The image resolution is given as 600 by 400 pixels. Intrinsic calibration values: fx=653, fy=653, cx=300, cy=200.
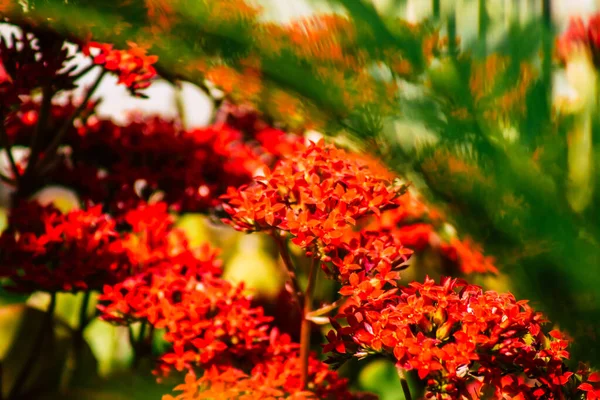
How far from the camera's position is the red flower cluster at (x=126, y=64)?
796 millimetres

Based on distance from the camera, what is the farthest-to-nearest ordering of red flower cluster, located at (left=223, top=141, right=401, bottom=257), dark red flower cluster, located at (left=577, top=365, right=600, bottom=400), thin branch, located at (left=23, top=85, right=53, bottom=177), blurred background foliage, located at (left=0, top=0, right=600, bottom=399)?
1. thin branch, located at (left=23, top=85, right=53, bottom=177)
2. red flower cluster, located at (left=223, top=141, right=401, bottom=257)
3. dark red flower cluster, located at (left=577, top=365, right=600, bottom=400)
4. blurred background foliage, located at (left=0, top=0, right=600, bottom=399)

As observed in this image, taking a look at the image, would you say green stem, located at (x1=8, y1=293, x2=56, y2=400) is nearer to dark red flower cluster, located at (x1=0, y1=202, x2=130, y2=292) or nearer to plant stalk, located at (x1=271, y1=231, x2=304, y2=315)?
dark red flower cluster, located at (x1=0, y1=202, x2=130, y2=292)

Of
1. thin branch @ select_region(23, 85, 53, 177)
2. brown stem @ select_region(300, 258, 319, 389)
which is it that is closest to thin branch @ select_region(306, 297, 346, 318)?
brown stem @ select_region(300, 258, 319, 389)

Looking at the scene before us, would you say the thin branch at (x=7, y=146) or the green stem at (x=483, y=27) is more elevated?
the green stem at (x=483, y=27)

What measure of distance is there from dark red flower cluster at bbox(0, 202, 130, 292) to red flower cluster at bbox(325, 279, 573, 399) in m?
0.38

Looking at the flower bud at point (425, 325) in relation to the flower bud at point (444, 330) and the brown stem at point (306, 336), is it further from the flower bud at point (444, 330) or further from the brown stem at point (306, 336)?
the brown stem at point (306, 336)

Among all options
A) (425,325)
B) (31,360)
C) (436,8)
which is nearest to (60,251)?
(31,360)

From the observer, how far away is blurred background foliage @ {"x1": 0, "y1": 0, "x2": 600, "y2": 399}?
33 cm

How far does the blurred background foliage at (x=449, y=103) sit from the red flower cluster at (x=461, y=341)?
0.57 feet

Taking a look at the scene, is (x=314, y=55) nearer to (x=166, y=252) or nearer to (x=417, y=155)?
(x=417, y=155)

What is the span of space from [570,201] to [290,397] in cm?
40

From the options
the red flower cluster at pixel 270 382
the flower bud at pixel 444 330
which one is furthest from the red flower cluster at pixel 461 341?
the red flower cluster at pixel 270 382

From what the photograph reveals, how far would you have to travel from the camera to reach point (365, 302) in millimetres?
620

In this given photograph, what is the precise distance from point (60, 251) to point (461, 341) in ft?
1.76
